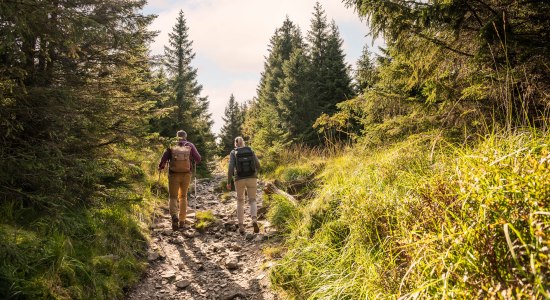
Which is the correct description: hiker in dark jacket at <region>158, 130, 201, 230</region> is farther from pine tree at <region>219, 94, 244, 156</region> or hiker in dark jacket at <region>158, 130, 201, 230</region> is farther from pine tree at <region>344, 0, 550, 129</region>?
pine tree at <region>219, 94, 244, 156</region>

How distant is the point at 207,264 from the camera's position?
5.97 meters

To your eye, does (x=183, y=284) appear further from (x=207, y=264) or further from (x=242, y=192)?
(x=242, y=192)

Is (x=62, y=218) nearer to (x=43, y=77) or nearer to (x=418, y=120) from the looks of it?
(x=43, y=77)

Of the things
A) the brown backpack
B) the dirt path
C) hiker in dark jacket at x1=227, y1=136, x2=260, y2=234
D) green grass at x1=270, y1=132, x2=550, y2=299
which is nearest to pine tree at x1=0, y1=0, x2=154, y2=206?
the brown backpack

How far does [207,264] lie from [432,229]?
14.4 ft

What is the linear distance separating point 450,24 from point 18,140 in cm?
675

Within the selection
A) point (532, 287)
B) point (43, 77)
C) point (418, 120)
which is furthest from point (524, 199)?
point (43, 77)

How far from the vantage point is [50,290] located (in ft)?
11.1

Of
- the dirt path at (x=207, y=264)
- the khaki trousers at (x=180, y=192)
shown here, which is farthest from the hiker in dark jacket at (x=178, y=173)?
the dirt path at (x=207, y=264)

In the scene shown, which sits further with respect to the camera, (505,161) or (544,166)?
(505,161)

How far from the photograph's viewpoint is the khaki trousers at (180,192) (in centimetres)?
816

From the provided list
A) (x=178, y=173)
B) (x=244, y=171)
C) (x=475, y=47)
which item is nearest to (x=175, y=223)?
(x=178, y=173)

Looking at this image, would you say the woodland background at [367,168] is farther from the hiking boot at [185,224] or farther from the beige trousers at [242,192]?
the hiking boot at [185,224]

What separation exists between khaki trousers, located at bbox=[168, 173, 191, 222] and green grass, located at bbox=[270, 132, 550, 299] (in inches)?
127
